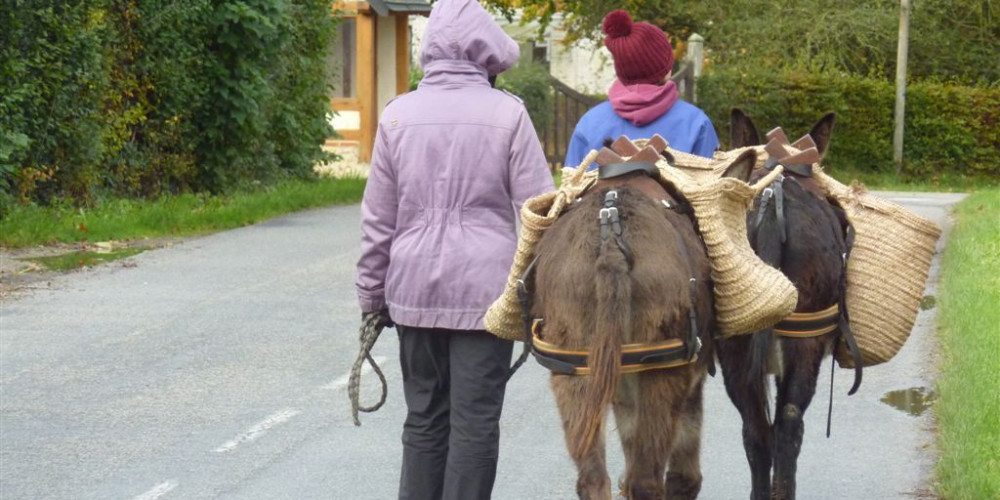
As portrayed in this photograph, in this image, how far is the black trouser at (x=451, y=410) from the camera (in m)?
5.24

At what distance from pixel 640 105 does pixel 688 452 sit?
5.36 ft

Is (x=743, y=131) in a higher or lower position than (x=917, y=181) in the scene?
higher

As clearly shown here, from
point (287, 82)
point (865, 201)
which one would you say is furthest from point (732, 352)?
point (287, 82)

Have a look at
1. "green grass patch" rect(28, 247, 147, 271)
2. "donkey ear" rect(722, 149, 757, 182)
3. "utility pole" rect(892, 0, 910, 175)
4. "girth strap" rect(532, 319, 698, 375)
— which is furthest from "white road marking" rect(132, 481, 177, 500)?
"utility pole" rect(892, 0, 910, 175)

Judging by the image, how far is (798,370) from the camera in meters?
6.10

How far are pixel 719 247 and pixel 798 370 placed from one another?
1.30 m

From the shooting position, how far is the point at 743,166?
18.1ft

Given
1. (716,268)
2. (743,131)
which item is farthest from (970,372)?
(716,268)

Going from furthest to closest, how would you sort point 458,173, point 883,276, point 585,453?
point 883,276 → point 458,173 → point 585,453

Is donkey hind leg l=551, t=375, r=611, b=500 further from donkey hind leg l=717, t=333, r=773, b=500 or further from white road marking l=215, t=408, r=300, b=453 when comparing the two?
white road marking l=215, t=408, r=300, b=453

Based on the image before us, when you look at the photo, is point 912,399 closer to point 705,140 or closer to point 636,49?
point 705,140

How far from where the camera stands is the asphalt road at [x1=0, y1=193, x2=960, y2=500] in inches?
273

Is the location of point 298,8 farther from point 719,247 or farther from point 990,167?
point 719,247

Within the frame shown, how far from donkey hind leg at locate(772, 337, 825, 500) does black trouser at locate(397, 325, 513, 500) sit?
4.36ft
